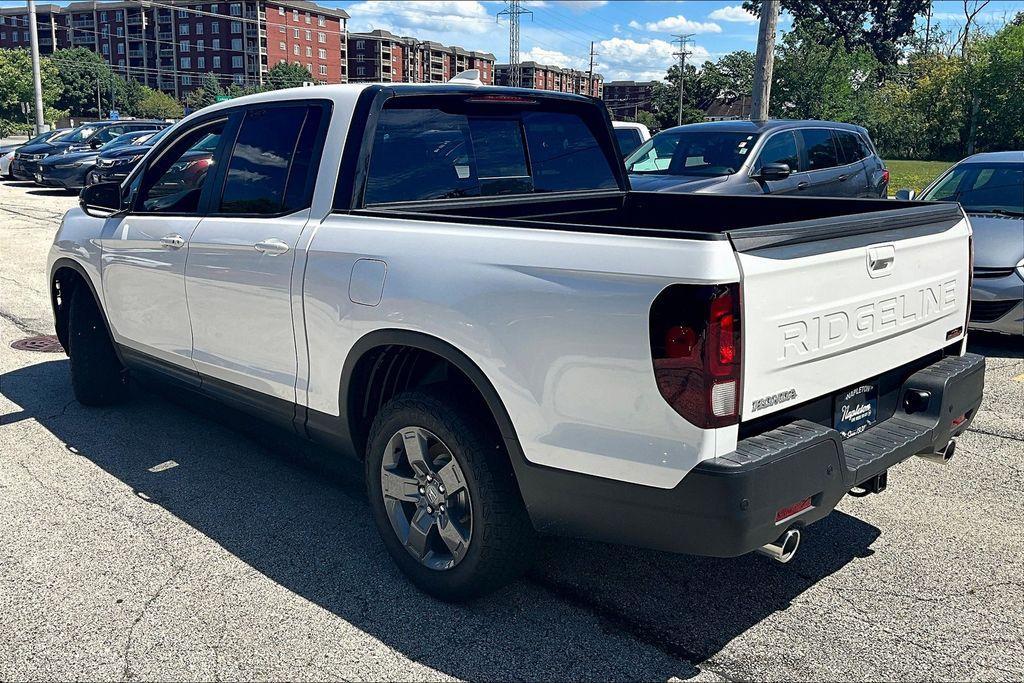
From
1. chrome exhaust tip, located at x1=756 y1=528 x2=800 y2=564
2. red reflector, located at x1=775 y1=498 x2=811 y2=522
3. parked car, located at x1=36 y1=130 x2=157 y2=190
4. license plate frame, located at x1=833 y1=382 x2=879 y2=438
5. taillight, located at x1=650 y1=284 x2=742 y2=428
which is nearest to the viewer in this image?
taillight, located at x1=650 y1=284 x2=742 y2=428

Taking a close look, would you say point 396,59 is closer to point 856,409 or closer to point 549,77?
point 549,77

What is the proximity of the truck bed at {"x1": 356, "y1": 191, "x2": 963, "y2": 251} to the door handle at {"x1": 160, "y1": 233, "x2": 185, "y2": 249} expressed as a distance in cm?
124

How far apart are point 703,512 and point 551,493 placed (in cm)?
55

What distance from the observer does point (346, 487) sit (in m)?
4.68

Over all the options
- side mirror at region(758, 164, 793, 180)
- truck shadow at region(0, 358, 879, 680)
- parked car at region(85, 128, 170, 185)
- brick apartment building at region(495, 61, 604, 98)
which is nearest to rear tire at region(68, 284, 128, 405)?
truck shadow at region(0, 358, 879, 680)

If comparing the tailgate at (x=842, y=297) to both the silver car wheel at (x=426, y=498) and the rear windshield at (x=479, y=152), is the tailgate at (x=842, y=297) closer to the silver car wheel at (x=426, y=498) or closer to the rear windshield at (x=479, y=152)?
the silver car wheel at (x=426, y=498)

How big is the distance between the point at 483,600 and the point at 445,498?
1.45ft

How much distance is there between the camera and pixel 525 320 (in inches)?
118

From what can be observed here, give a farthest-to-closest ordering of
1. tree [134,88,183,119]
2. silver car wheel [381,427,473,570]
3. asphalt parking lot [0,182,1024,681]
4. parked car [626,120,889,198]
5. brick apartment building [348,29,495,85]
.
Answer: brick apartment building [348,29,495,85], tree [134,88,183,119], parked car [626,120,889,198], silver car wheel [381,427,473,570], asphalt parking lot [0,182,1024,681]

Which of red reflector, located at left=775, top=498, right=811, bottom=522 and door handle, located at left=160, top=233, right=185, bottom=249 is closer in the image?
red reflector, located at left=775, top=498, right=811, bottom=522

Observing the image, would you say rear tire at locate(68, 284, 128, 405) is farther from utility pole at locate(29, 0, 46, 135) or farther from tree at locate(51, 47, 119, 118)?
tree at locate(51, 47, 119, 118)

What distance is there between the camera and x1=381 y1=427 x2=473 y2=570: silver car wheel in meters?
3.38

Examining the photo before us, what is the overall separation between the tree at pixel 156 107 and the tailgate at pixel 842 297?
108658mm

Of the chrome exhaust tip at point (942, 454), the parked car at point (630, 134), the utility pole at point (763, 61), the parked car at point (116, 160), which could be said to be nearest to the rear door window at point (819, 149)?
the parked car at point (630, 134)
